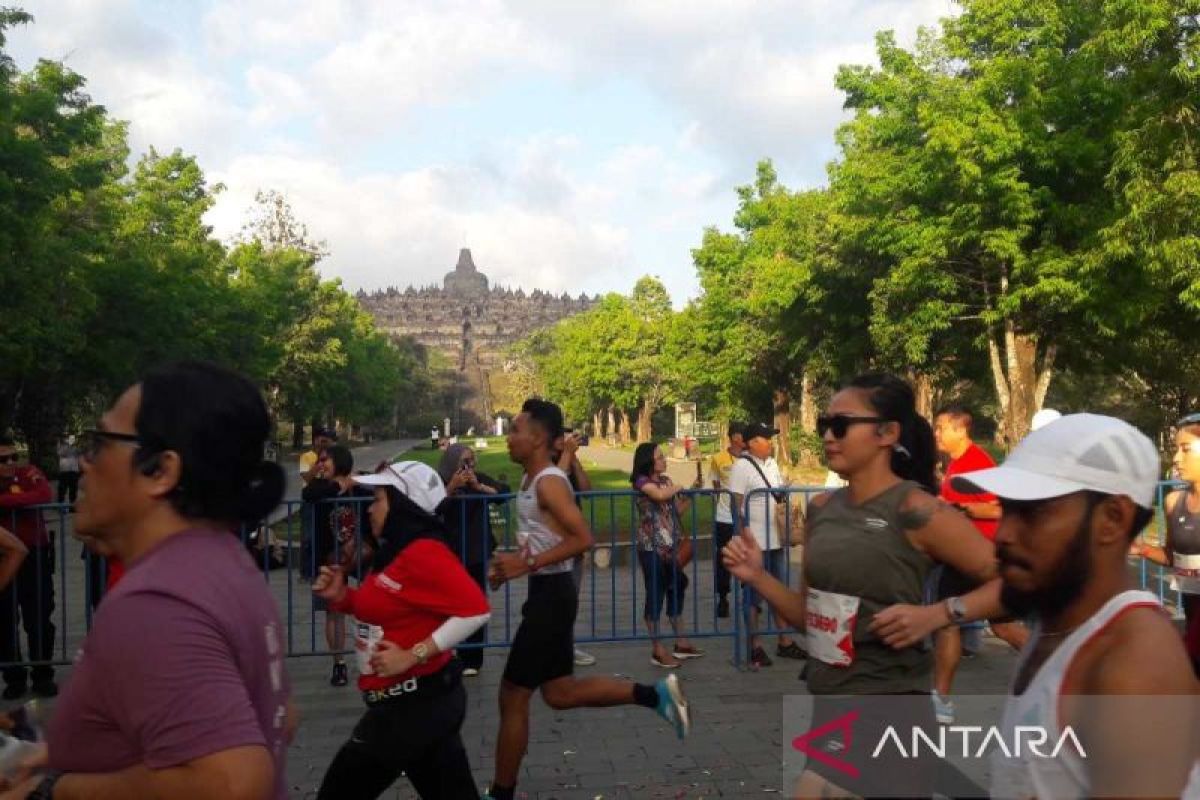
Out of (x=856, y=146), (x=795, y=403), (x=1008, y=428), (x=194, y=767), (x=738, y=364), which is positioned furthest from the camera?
(x=795, y=403)

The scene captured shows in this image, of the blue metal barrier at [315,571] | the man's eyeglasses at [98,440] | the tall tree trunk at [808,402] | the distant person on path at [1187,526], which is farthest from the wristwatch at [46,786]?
the tall tree trunk at [808,402]

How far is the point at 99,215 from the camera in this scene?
29.2 metres

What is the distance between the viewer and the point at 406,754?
12.6 feet

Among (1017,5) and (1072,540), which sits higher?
(1017,5)

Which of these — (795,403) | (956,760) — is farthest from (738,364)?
(956,760)

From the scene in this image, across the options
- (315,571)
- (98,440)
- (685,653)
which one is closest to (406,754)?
(98,440)

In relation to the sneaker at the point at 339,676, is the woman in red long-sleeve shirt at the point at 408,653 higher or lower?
higher

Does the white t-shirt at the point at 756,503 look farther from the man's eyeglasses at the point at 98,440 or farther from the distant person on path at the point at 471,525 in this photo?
the man's eyeglasses at the point at 98,440

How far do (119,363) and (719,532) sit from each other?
23.7 m

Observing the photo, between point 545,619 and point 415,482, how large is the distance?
1.20m

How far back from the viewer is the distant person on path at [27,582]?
7.63m

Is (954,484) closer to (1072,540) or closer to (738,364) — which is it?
(1072,540)

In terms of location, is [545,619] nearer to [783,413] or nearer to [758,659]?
[758,659]

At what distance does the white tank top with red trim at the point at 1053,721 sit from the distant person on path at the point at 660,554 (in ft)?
20.7
